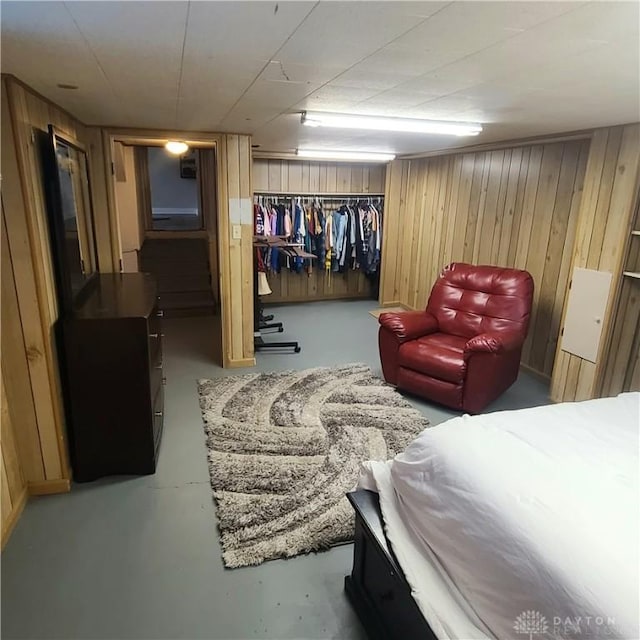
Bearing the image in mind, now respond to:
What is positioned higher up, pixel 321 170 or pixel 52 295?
pixel 321 170

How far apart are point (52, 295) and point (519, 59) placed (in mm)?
2377

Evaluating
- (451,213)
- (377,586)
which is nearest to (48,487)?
(377,586)

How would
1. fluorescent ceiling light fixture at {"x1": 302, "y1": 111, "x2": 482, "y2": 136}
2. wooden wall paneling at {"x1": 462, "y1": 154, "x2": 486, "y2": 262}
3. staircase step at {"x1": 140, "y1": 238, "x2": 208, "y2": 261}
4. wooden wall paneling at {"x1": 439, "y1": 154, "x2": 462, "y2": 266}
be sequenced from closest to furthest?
fluorescent ceiling light fixture at {"x1": 302, "y1": 111, "x2": 482, "y2": 136} → wooden wall paneling at {"x1": 462, "y1": 154, "x2": 486, "y2": 262} → wooden wall paneling at {"x1": 439, "y1": 154, "x2": 462, "y2": 266} → staircase step at {"x1": 140, "y1": 238, "x2": 208, "y2": 261}

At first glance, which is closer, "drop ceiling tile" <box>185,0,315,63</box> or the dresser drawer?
"drop ceiling tile" <box>185,0,315,63</box>

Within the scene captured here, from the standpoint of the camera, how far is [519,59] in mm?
1591

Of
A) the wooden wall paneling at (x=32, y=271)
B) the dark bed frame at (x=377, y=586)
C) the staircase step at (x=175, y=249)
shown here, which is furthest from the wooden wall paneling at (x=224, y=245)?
the staircase step at (x=175, y=249)

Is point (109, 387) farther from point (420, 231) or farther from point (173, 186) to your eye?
point (173, 186)

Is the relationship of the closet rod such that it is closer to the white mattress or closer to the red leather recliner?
the red leather recliner

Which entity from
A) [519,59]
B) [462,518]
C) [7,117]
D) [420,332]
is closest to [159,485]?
[462,518]

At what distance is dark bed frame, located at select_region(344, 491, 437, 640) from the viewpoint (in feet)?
4.83

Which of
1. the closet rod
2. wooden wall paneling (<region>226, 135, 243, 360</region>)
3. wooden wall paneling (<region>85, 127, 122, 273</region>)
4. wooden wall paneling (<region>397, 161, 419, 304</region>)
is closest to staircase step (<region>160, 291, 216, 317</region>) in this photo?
the closet rod

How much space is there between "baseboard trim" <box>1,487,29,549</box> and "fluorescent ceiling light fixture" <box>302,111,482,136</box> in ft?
8.77

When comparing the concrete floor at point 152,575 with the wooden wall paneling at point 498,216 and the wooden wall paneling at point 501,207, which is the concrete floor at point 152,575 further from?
the wooden wall paneling at point 501,207

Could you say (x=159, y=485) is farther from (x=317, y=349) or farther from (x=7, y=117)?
(x=317, y=349)
